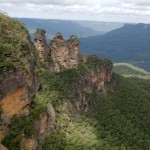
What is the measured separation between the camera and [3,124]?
117 feet

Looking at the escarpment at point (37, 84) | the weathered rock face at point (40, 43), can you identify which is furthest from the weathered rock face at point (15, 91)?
the weathered rock face at point (40, 43)

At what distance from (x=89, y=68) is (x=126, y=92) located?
11.5m

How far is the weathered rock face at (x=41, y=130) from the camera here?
38875 mm

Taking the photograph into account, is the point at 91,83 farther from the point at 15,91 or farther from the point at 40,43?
the point at 15,91

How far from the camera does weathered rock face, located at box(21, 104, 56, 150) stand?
38875 mm

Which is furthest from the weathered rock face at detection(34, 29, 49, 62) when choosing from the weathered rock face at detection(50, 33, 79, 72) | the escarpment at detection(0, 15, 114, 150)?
the weathered rock face at detection(50, 33, 79, 72)

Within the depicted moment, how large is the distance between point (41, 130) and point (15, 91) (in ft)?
36.9

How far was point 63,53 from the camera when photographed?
7912 cm

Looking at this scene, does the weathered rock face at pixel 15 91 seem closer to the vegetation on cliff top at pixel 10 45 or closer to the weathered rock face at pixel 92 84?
the vegetation on cliff top at pixel 10 45

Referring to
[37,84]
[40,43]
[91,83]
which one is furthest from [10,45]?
[91,83]

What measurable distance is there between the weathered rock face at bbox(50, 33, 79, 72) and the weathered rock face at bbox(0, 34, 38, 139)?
108ft

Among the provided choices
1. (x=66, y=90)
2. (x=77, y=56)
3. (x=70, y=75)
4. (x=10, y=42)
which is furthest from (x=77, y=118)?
(x=10, y=42)

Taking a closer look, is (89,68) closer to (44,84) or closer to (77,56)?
(77,56)

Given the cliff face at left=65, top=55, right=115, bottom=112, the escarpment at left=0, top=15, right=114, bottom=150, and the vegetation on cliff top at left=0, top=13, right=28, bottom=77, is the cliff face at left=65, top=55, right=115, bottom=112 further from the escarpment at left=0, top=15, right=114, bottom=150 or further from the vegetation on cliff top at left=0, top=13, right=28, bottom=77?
the vegetation on cliff top at left=0, top=13, right=28, bottom=77
